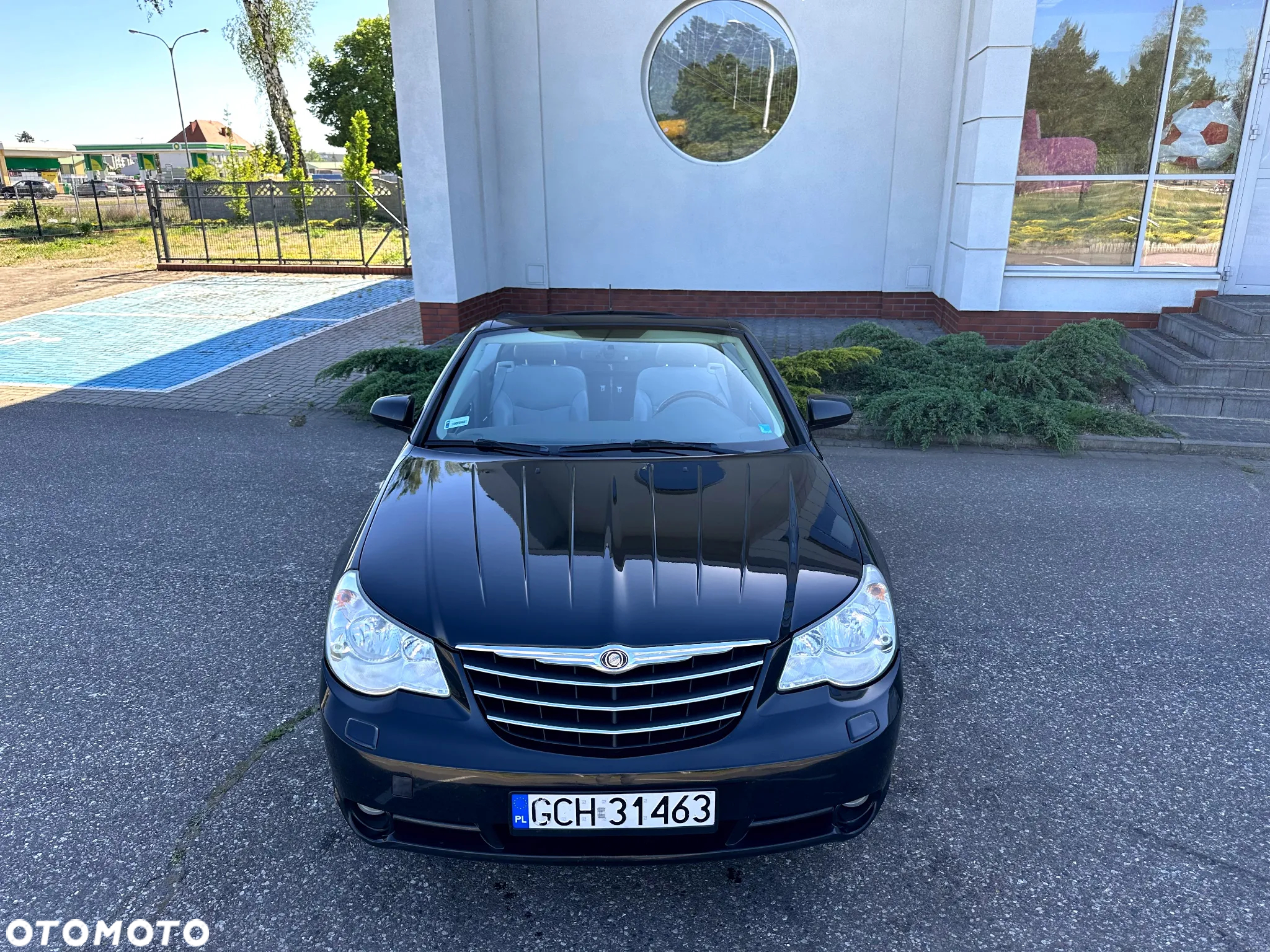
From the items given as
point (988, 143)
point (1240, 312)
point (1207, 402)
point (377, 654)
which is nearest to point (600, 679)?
point (377, 654)

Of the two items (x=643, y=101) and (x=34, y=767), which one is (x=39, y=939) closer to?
(x=34, y=767)

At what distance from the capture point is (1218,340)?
8.06m

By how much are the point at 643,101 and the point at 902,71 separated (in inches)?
125

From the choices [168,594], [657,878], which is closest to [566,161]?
[168,594]

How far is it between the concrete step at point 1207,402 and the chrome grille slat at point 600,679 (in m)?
7.04

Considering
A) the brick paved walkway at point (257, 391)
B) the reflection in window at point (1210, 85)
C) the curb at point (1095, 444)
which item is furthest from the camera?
the reflection in window at point (1210, 85)

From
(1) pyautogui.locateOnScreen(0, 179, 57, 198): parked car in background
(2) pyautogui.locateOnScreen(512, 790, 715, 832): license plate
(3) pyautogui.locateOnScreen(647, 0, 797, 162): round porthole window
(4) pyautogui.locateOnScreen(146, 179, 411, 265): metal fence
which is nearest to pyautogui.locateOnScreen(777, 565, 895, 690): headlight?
(2) pyautogui.locateOnScreen(512, 790, 715, 832): license plate

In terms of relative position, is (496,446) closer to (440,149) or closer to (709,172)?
(440,149)

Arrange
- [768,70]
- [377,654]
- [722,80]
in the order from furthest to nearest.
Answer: [722,80], [768,70], [377,654]

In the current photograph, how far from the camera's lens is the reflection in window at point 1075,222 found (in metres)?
9.83

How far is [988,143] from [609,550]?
8766 millimetres

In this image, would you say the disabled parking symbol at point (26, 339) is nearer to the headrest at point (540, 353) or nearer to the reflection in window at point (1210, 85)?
the headrest at point (540, 353)

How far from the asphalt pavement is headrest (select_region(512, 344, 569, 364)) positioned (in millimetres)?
1652

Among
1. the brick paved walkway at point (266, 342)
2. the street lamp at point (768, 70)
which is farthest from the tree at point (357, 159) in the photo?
the street lamp at point (768, 70)
